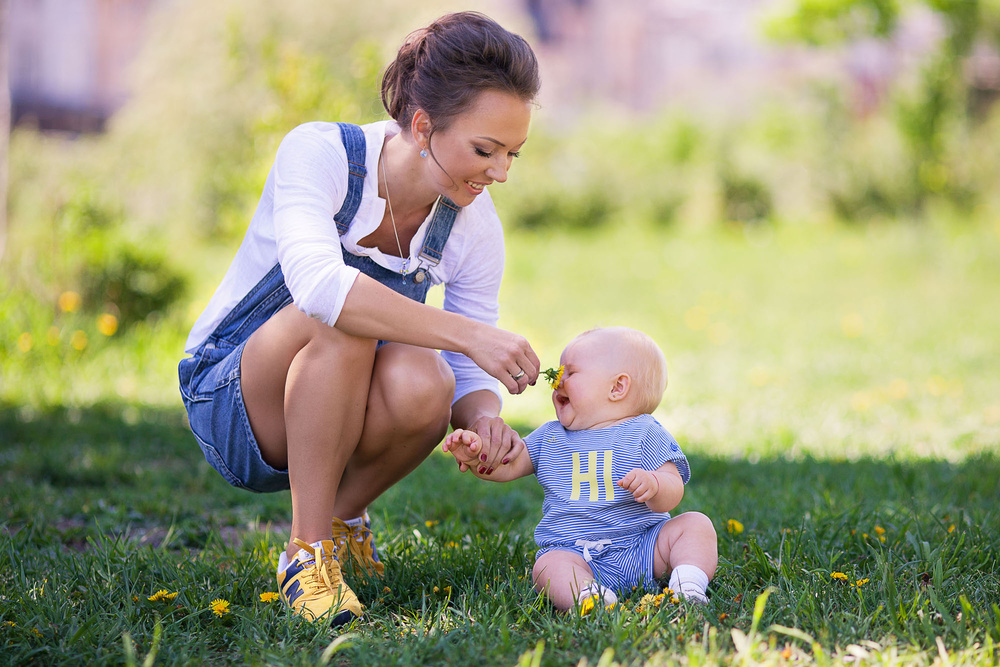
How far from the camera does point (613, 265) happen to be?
28.7 ft

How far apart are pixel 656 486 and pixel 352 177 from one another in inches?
39.4

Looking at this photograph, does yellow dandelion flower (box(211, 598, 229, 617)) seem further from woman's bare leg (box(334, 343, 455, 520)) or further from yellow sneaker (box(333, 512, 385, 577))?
woman's bare leg (box(334, 343, 455, 520))

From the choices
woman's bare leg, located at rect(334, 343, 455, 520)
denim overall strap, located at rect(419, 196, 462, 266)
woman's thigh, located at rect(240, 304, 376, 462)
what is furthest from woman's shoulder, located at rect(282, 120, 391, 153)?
woman's bare leg, located at rect(334, 343, 455, 520)

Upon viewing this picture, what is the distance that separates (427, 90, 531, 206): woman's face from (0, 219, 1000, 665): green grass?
574 millimetres

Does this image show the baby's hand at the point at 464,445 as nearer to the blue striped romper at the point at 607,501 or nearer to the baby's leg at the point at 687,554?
the blue striped romper at the point at 607,501

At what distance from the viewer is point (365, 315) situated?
179cm

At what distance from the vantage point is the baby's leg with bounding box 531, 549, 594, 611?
187 cm

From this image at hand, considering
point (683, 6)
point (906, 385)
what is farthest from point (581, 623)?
point (683, 6)

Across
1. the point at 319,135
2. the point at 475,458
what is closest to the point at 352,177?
the point at 319,135

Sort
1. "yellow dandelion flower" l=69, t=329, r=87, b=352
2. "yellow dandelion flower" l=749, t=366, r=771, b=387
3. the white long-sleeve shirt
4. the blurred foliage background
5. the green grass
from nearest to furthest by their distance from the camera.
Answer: the green grass < the white long-sleeve shirt < "yellow dandelion flower" l=69, t=329, r=87, b=352 < "yellow dandelion flower" l=749, t=366, r=771, b=387 < the blurred foliage background

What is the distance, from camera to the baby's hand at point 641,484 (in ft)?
6.19

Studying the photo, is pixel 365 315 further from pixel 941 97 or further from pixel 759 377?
pixel 941 97

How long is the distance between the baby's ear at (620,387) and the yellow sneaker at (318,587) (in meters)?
0.73

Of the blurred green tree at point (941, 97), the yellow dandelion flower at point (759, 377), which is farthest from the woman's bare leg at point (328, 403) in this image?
the blurred green tree at point (941, 97)
